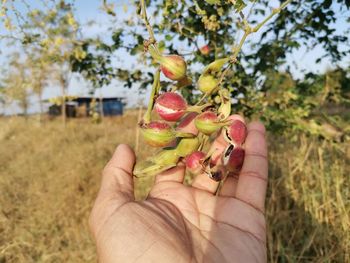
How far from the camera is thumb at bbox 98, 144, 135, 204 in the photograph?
1431 mm

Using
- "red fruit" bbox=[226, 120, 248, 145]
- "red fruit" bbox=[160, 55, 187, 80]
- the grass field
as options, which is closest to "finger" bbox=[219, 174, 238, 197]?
"red fruit" bbox=[226, 120, 248, 145]

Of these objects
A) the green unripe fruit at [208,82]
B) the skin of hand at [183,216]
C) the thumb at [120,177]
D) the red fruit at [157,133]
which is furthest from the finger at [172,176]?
the green unripe fruit at [208,82]

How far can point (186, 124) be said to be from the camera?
1340 mm

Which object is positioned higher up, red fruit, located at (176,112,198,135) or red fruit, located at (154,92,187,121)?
red fruit, located at (154,92,187,121)

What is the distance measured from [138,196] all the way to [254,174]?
294cm

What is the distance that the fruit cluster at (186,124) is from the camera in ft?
3.62

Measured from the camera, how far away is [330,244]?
101 inches

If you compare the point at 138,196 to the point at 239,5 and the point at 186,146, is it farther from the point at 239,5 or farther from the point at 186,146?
the point at 239,5

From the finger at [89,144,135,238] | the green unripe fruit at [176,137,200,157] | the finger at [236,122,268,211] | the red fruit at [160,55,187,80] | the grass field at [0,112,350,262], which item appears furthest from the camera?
the grass field at [0,112,350,262]

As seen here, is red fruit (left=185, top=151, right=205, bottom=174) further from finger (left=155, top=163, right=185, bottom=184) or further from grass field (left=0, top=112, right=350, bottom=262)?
grass field (left=0, top=112, right=350, bottom=262)

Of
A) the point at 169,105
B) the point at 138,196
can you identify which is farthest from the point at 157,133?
the point at 138,196

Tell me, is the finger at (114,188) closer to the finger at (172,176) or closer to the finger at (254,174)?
the finger at (172,176)

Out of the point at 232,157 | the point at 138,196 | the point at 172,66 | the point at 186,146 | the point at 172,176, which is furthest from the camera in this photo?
the point at 138,196

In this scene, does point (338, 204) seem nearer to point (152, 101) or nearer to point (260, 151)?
point (260, 151)
